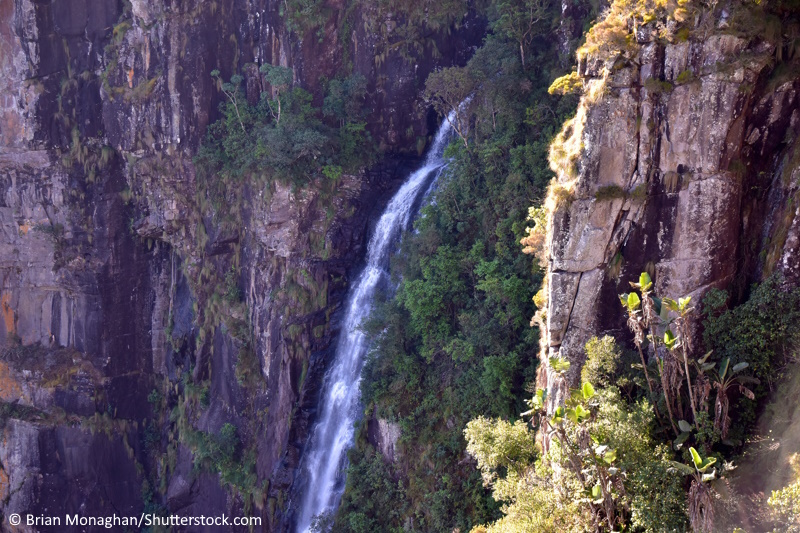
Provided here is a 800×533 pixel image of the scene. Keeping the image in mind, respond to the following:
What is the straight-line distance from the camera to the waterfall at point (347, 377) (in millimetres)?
24794

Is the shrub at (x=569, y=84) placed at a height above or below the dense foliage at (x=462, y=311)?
above

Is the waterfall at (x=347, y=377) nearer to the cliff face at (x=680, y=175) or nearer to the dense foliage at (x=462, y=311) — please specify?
the dense foliage at (x=462, y=311)

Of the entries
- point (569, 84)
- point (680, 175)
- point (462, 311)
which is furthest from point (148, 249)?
point (680, 175)

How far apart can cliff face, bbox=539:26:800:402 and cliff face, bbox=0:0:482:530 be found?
14225 mm

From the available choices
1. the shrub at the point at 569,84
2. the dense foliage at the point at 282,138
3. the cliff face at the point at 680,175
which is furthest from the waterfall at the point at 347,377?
the cliff face at the point at 680,175

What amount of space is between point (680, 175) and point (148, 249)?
88.4 feet

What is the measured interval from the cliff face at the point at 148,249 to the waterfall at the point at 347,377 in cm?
97

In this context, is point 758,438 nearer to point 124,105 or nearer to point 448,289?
point 448,289

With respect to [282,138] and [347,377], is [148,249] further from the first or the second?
[347,377]

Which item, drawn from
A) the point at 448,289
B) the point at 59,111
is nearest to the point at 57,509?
the point at 59,111

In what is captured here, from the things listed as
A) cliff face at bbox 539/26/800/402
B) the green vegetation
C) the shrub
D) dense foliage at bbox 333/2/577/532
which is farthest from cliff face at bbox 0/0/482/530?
cliff face at bbox 539/26/800/402

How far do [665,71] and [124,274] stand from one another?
27569mm

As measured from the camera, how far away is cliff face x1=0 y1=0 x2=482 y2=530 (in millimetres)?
28969

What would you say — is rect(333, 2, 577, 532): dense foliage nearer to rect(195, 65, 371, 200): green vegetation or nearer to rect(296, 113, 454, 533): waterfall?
rect(296, 113, 454, 533): waterfall
